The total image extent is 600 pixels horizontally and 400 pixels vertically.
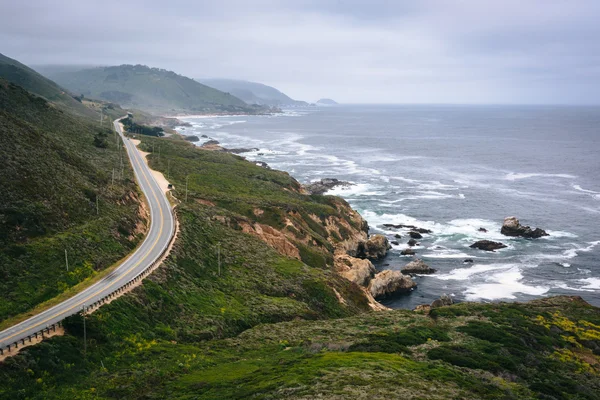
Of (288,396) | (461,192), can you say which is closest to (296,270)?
(288,396)

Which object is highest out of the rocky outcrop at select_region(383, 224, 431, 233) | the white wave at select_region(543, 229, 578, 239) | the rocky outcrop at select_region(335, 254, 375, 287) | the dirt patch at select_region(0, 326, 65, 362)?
the dirt patch at select_region(0, 326, 65, 362)

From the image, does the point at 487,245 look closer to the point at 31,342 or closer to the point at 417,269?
the point at 417,269

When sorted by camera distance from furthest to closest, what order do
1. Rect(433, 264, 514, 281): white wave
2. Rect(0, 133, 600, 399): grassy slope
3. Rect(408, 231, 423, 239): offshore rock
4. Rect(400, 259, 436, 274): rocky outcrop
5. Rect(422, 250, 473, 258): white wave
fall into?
Rect(408, 231, 423, 239): offshore rock < Rect(422, 250, 473, 258): white wave < Rect(400, 259, 436, 274): rocky outcrop < Rect(433, 264, 514, 281): white wave < Rect(0, 133, 600, 399): grassy slope

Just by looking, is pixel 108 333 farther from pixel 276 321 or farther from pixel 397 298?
pixel 397 298

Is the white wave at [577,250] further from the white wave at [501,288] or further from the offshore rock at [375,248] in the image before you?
the offshore rock at [375,248]

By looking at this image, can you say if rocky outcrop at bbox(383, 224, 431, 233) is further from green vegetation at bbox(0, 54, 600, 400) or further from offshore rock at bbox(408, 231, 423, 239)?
green vegetation at bbox(0, 54, 600, 400)

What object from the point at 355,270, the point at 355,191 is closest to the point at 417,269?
the point at 355,270

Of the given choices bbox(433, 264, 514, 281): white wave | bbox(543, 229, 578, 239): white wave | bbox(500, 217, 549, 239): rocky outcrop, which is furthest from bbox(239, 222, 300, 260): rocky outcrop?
bbox(543, 229, 578, 239): white wave
